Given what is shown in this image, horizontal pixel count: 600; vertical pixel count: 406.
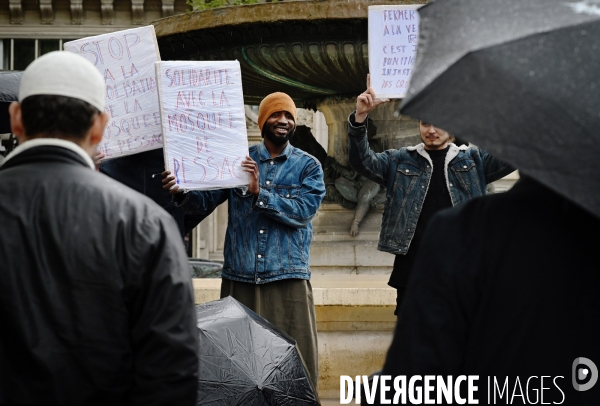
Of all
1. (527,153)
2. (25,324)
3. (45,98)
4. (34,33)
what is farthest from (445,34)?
(34,33)

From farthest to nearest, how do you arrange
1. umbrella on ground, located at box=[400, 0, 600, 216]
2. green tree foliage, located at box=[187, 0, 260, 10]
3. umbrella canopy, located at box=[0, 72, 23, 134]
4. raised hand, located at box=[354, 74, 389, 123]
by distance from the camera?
green tree foliage, located at box=[187, 0, 260, 10] < umbrella canopy, located at box=[0, 72, 23, 134] < raised hand, located at box=[354, 74, 389, 123] < umbrella on ground, located at box=[400, 0, 600, 216]

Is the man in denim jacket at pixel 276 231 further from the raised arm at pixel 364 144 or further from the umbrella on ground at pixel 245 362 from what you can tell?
the umbrella on ground at pixel 245 362

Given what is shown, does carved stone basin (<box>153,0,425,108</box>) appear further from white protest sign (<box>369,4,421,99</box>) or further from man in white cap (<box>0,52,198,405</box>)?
man in white cap (<box>0,52,198,405</box>)

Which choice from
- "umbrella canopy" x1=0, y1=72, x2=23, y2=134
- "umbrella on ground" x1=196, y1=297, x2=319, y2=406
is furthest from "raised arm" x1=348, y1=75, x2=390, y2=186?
"umbrella canopy" x1=0, y1=72, x2=23, y2=134

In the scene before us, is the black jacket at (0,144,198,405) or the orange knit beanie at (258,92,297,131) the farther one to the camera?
the orange knit beanie at (258,92,297,131)

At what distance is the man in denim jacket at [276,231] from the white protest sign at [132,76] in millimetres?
365

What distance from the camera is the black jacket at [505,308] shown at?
2059 millimetres

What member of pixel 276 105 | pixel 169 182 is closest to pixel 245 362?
pixel 169 182

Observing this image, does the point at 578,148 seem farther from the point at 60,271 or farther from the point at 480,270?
the point at 60,271

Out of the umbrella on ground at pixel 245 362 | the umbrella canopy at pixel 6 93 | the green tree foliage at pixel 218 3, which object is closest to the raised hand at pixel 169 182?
the umbrella on ground at pixel 245 362

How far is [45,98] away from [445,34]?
0.86 metres

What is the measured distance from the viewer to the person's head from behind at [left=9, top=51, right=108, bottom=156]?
2.37 metres

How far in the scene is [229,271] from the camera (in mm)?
5062

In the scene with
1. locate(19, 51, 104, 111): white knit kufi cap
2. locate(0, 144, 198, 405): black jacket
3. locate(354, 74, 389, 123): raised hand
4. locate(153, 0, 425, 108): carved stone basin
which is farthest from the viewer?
locate(153, 0, 425, 108): carved stone basin
